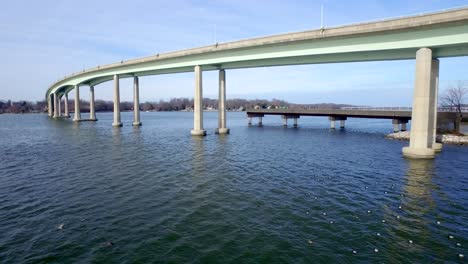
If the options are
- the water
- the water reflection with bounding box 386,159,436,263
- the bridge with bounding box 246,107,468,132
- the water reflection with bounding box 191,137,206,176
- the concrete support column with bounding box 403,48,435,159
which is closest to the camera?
the water

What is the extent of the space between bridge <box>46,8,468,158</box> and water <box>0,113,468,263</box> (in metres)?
7.61

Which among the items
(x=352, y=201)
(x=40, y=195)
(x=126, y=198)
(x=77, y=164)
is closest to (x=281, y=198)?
(x=352, y=201)

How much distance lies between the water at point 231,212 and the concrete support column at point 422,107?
4221mm

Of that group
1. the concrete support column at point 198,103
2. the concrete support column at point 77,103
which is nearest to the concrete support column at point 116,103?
the concrete support column at point 77,103

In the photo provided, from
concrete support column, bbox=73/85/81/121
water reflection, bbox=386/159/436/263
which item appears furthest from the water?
concrete support column, bbox=73/85/81/121

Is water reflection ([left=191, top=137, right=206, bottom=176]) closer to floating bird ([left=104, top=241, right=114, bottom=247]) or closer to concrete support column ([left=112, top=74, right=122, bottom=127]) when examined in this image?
floating bird ([left=104, top=241, right=114, bottom=247])

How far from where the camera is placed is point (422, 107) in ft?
93.3

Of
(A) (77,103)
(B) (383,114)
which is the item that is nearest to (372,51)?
(B) (383,114)

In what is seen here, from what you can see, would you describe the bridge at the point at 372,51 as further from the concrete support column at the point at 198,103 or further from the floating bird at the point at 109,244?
the floating bird at the point at 109,244

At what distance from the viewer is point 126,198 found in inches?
589

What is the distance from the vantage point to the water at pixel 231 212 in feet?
31.0

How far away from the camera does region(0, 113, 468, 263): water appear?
9.46 metres

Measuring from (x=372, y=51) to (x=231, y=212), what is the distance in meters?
28.6

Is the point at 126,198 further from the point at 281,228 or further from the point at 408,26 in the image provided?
the point at 408,26
